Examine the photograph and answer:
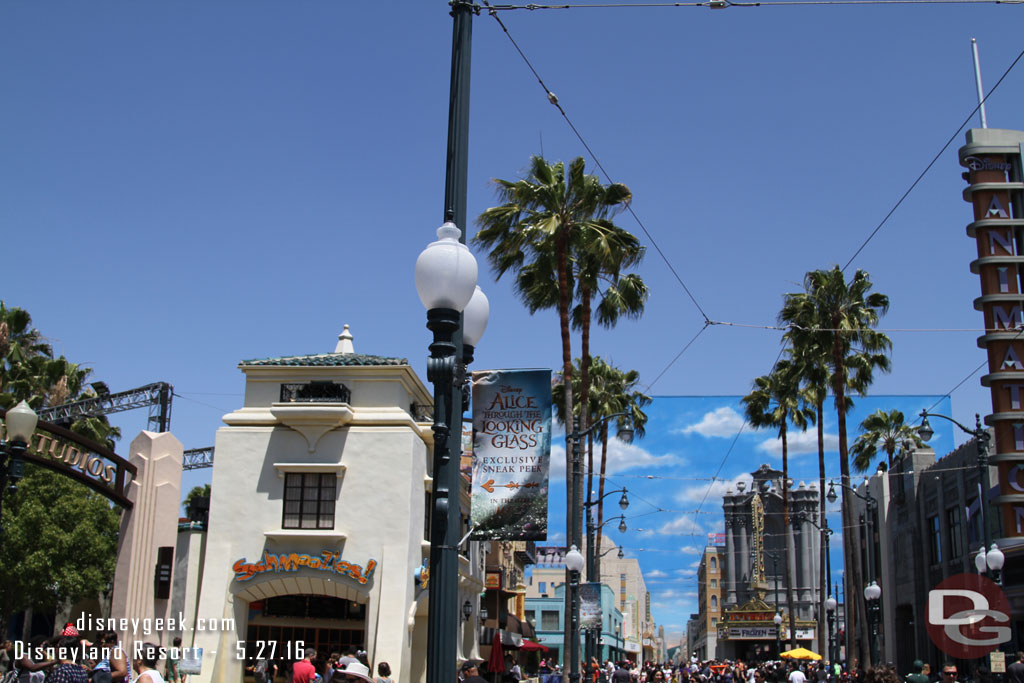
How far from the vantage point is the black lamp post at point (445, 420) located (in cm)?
726

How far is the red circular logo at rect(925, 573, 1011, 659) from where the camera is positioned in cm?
2547

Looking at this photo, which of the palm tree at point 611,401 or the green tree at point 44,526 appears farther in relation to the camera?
the palm tree at point 611,401

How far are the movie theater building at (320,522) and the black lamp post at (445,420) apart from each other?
17.8 metres

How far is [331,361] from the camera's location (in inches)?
1045

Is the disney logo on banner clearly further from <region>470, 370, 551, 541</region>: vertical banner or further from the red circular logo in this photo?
<region>470, 370, 551, 541</region>: vertical banner

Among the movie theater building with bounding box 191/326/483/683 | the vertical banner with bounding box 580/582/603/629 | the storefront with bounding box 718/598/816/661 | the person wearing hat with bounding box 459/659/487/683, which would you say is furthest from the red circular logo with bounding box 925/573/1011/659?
the storefront with bounding box 718/598/816/661

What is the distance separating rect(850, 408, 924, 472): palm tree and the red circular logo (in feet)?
62.4

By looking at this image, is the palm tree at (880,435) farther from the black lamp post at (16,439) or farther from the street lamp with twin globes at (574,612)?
the black lamp post at (16,439)

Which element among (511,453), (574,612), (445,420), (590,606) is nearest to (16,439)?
(511,453)

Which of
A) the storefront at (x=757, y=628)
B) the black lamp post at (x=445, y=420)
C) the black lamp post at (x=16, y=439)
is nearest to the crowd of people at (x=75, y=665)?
the black lamp post at (x=16, y=439)

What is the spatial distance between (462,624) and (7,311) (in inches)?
830

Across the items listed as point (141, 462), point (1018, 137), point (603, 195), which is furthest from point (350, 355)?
point (1018, 137)

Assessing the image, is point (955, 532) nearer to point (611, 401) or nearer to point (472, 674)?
point (611, 401)

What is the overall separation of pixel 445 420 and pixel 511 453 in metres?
6.11
